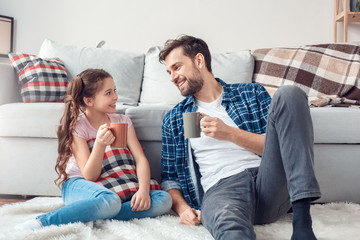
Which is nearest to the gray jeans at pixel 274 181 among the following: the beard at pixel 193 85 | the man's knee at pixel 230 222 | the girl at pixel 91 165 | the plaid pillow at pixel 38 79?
the man's knee at pixel 230 222

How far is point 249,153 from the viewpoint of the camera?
120 cm

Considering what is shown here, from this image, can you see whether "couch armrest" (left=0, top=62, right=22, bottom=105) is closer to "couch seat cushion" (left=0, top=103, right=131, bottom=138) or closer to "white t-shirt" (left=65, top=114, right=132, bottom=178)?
"couch seat cushion" (left=0, top=103, right=131, bottom=138)

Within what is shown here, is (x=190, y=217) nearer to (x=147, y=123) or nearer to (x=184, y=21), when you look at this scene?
(x=147, y=123)

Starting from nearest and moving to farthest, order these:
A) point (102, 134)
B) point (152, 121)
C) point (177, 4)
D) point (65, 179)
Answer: point (102, 134), point (65, 179), point (152, 121), point (177, 4)

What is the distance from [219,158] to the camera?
47.3 inches

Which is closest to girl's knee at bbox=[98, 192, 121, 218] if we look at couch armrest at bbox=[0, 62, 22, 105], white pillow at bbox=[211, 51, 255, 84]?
couch armrest at bbox=[0, 62, 22, 105]

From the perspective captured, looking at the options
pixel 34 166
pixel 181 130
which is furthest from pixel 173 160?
pixel 34 166

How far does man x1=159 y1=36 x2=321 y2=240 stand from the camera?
91cm

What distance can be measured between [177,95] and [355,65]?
1.10 meters

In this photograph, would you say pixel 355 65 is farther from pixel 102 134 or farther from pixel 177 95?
pixel 102 134

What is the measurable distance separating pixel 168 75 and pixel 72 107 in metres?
0.96

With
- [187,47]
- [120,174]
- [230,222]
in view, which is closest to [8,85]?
[120,174]

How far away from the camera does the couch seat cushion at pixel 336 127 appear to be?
5.01 ft

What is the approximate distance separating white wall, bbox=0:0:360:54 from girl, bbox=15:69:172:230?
5.41 feet
